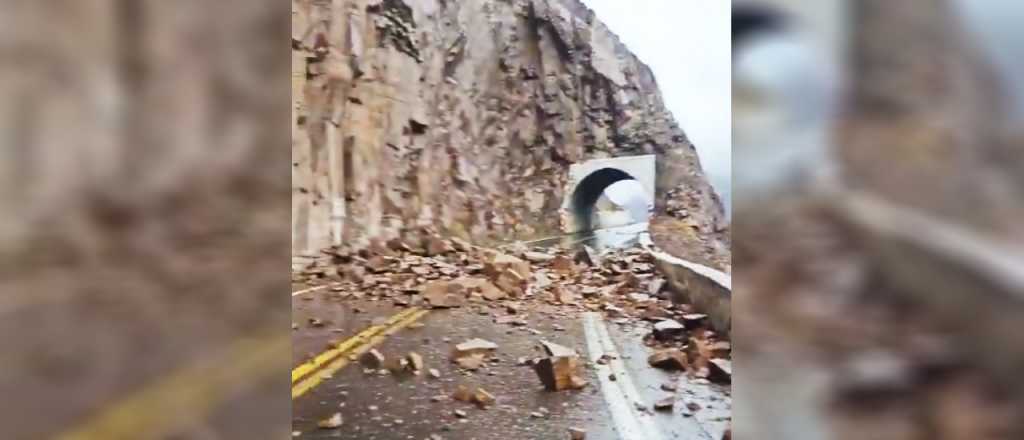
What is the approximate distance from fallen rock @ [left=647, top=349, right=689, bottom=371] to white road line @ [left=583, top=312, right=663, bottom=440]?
0.06 m

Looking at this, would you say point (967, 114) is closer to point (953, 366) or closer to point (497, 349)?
point (953, 366)

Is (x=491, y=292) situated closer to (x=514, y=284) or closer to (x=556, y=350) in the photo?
(x=514, y=284)

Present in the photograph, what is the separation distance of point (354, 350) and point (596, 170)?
2.10 ft

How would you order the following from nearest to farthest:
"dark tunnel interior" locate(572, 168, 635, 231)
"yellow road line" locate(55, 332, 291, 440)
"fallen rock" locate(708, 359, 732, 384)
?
1. "yellow road line" locate(55, 332, 291, 440)
2. "fallen rock" locate(708, 359, 732, 384)
3. "dark tunnel interior" locate(572, 168, 635, 231)

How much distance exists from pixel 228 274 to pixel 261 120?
12.7 inches

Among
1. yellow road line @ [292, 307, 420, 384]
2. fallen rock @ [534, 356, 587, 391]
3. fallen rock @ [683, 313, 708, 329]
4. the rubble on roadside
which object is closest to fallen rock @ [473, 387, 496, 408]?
the rubble on roadside

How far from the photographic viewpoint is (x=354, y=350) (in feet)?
4.95

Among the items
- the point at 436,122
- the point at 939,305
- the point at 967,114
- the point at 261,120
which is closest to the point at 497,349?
the point at 436,122

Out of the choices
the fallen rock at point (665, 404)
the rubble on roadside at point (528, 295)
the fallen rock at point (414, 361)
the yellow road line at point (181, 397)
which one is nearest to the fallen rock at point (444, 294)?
the rubble on roadside at point (528, 295)

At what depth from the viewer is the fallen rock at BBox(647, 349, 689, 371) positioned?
1432mm

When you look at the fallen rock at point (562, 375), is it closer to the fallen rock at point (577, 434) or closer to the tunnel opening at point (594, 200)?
the fallen rock at point (577, 434)

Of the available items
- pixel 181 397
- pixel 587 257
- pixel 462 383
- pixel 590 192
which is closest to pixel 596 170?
pixel 590 192

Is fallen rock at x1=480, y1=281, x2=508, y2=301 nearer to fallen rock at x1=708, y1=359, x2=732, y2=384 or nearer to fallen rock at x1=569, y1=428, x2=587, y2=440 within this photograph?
fallen rock at x1=569, y1=428, x2=587, y2=440

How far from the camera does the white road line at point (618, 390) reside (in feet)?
4.67
